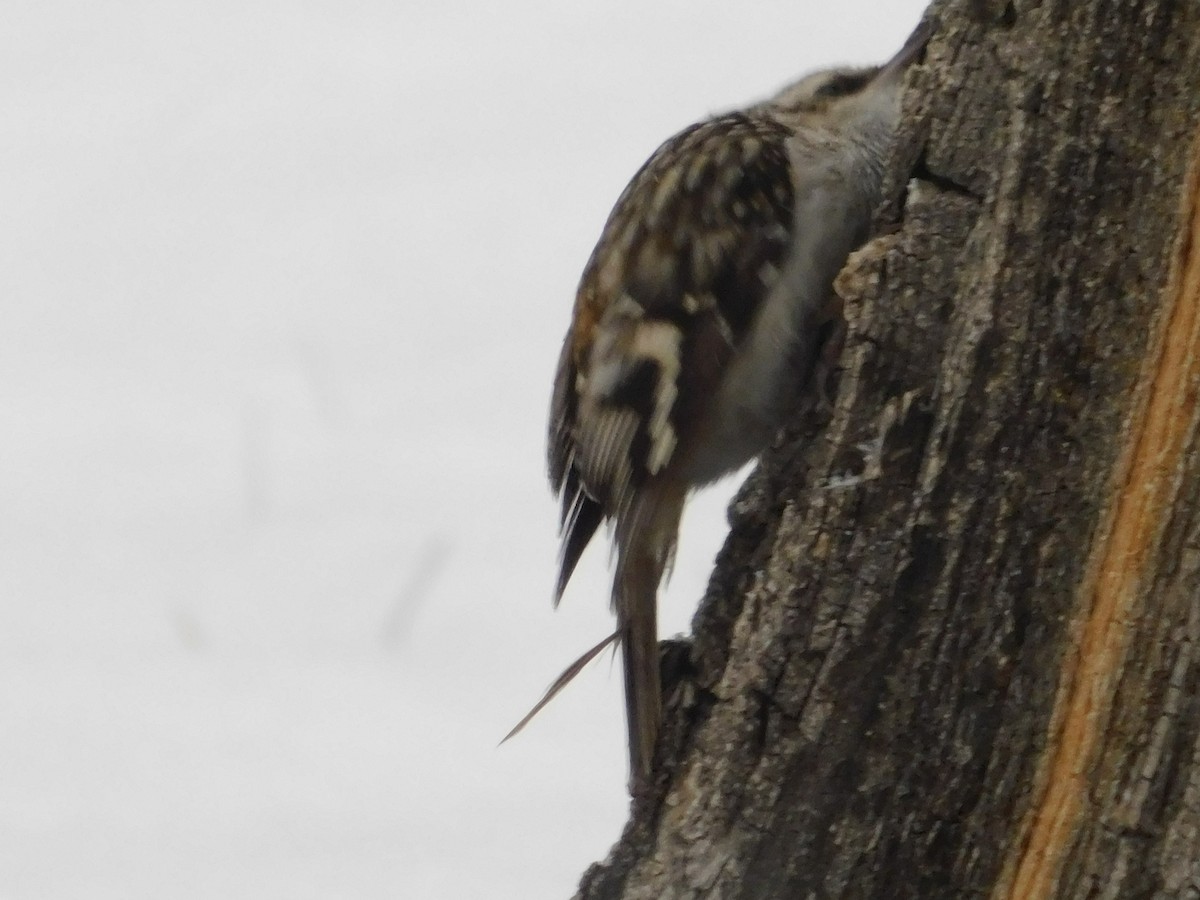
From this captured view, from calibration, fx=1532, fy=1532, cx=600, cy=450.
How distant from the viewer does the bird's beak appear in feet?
5.52

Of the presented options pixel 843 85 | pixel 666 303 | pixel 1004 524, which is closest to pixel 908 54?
pixel 843 85

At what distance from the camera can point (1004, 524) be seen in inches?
54.4

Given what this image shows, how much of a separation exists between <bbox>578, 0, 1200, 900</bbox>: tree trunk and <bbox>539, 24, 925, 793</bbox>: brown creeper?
0.69 ft

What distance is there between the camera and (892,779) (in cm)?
142

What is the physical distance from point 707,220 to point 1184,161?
0.54 m

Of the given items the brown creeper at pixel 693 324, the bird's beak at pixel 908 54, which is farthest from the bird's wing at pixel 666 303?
the bird's beak at pixel 908 54

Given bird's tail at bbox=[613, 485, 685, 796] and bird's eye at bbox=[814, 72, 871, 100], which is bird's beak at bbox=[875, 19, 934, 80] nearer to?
bird's eye at bbox=[814, 72, 871, 100]

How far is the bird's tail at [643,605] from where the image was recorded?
5.17 ft

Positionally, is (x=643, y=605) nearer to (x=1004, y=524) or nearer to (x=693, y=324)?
(x=693, y=324)

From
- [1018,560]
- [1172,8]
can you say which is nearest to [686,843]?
[1018,560]

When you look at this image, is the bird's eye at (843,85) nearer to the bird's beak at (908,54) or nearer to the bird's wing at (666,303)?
the bird's beak at (908,54)

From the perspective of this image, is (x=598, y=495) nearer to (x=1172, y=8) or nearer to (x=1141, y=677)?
Answer: (x=1141, y=677)

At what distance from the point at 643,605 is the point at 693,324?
32cm

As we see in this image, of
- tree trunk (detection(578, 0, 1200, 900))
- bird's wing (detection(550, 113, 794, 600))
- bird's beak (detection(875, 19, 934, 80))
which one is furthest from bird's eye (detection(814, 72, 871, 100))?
tree trunk (detection(578, 0, 1200, 900))
